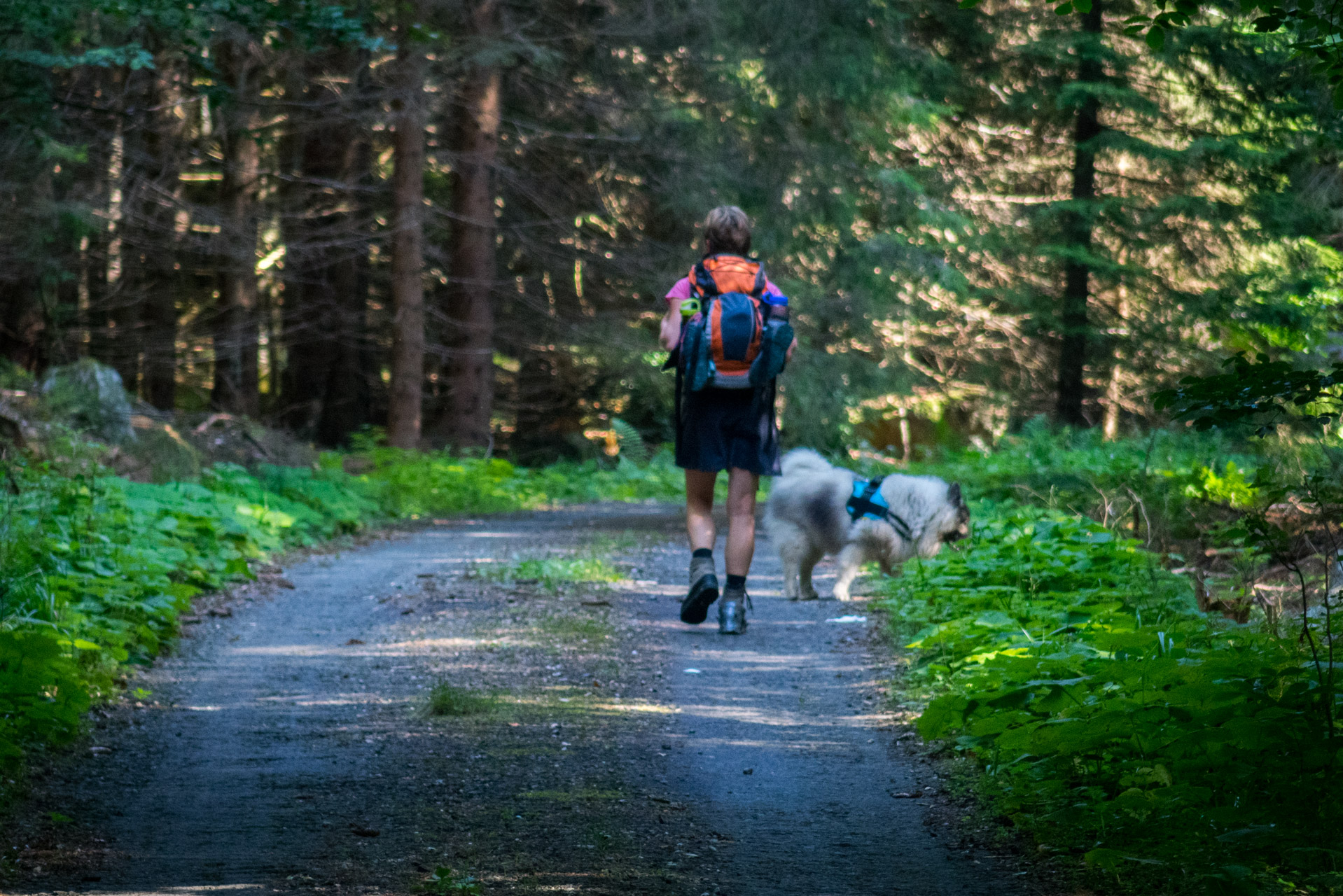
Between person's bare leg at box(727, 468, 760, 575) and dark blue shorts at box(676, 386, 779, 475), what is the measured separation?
0.42 ft

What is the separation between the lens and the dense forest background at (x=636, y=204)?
18.6 m

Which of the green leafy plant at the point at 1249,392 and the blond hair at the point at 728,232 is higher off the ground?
the blond hair at the point at 728,232

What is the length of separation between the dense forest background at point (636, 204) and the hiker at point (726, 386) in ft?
37.2

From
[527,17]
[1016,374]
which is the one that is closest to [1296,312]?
[1016,374]

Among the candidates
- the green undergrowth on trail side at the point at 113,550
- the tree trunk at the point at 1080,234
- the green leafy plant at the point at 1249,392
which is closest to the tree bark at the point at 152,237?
the green undergrowth on trail side at the point at 113,550

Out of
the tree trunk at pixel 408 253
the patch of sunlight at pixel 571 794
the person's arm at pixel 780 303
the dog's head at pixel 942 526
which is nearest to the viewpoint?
the patch of sunlight at pixel 571 794

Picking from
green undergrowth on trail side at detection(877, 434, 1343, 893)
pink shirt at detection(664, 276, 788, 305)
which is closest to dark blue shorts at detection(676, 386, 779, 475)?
pink shirt at detection(664, 276, 788, 305)

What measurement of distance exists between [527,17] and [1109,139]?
10187mm

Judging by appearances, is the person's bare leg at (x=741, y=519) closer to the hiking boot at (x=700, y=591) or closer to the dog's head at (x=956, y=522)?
the hiking boot at (x=700, y=591)

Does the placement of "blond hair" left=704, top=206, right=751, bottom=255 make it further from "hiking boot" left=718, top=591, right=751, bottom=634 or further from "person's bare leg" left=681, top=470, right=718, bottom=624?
"hiking boot" left=718, top=591, right=751, bottom=634

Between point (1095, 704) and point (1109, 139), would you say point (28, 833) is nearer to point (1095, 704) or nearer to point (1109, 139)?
point (1095, 704)

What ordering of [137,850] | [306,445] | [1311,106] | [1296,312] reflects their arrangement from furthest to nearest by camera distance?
[1296,312], [1311,106], [306,445], [137,850]

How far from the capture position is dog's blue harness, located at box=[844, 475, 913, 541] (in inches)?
312

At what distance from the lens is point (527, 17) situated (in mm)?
19547
